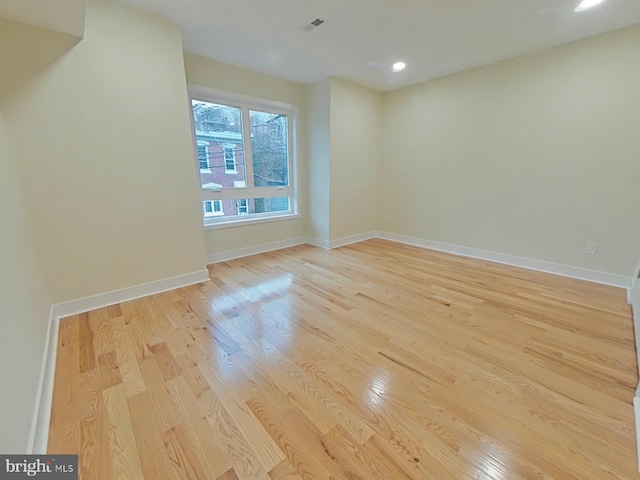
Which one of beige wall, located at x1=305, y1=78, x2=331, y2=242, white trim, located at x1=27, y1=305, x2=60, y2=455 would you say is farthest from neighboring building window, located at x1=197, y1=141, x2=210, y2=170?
white trim, located at x1=27, y1=305, x2=60, y2=455

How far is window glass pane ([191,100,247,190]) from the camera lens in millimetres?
3238

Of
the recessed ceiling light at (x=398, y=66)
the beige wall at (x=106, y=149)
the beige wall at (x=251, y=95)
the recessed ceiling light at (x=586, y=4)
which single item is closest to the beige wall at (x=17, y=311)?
the beige wall at (x=106, y=149)

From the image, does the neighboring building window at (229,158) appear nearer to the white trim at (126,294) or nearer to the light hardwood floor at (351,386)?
the white trim at (126,294)

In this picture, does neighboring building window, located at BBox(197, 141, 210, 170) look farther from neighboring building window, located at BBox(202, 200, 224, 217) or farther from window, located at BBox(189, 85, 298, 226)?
neighboring building window, located at BBox(202, 200, 224, 217)

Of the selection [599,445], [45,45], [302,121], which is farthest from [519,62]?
[45,45]

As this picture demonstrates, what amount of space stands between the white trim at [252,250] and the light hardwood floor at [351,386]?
958 millimetres

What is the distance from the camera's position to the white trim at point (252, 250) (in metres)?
3.51

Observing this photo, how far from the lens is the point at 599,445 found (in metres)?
1.15

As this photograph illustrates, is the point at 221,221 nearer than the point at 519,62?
No

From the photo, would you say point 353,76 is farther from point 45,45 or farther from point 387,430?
point 387,430

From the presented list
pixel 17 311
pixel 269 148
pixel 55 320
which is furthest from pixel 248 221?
pixel 17 311

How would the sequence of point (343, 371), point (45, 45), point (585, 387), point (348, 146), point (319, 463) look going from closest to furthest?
point (319, 463) < point (585, 387) < point (343, 371) < point (45, 45) < point (348, 146)

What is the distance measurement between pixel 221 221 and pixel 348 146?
2189 mm

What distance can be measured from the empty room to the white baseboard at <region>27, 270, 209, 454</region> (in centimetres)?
2
